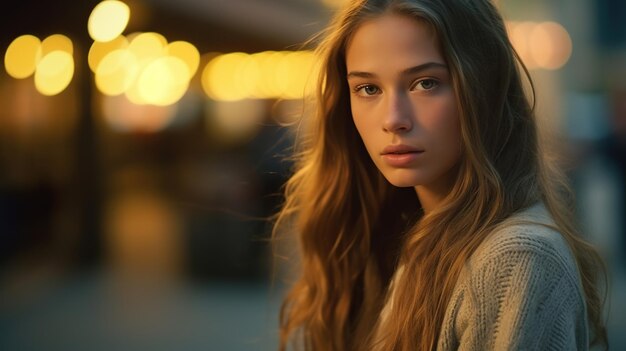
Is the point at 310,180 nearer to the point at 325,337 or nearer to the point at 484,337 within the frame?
the point at 325,337

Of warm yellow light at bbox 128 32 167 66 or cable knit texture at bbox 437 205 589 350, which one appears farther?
warm yellow light at bbox 128 32 167 66

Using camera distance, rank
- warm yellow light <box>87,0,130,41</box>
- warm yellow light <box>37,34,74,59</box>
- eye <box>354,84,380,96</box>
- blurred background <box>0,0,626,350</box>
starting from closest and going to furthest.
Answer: eye <box>354,84,380,96</box> < blurred background <box>0,0,626,350</box> < warm yellow light <box>87,0,130,41</box> < warm yellow light <box>37,34,74,59</box>

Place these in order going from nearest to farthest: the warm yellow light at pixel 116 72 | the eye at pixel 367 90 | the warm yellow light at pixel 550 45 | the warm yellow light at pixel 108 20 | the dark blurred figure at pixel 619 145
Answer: the eye at pixel 367 90
the warm yellow light at pixel 108 20
the dark blurred figure at pixel 619 145
the warm yellow light at pixel 116 72
the warm yellow light at pixel 550 45

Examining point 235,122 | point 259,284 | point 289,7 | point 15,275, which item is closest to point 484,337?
point 259,284

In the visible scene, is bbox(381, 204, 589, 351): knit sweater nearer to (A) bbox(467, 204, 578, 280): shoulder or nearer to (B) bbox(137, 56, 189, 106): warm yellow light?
(A) bbox(467, 204, 578, 280): shoulder

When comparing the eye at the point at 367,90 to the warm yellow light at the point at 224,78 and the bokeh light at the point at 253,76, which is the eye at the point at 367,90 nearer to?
the bokeh light at the point at 253,76

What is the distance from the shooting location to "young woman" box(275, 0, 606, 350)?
172cm

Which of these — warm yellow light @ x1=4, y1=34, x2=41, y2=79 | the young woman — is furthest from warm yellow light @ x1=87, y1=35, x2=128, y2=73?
the young woman

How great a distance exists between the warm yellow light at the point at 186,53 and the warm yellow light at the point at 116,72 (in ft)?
2.02

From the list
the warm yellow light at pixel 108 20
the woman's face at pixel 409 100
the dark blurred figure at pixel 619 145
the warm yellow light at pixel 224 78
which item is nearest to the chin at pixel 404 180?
the woman's face at pixel 409 100

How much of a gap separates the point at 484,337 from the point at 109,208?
33.4 feet

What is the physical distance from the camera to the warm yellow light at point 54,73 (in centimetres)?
1041

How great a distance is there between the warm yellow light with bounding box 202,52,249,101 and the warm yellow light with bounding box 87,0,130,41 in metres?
3.41

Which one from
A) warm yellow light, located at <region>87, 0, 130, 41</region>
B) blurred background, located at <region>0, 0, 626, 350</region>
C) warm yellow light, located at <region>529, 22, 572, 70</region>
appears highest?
warm yellow light, located at <region>529, 22, 572, 70</region>
